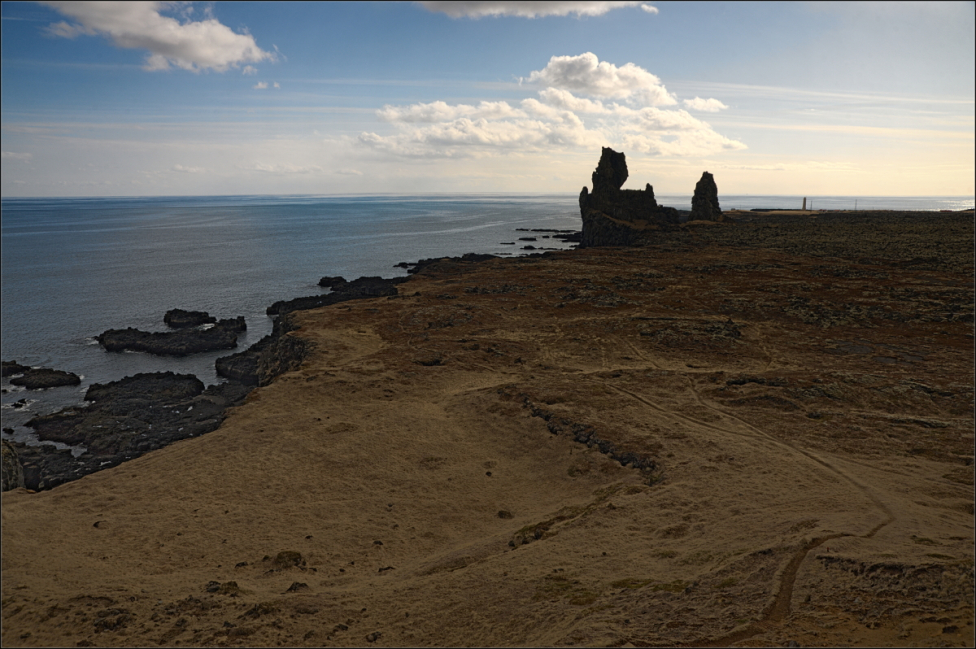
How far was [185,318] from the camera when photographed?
49.9 m

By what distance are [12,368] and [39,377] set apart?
148 inches

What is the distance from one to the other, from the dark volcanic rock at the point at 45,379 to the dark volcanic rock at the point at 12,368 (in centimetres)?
84

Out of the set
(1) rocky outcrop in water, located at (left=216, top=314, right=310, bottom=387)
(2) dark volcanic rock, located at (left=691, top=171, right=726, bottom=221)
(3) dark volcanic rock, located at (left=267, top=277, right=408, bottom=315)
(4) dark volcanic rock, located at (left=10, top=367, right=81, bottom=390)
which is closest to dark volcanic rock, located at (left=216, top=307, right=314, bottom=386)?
(1) rocky outcrop in water, located at (left=216, top=314, right=310, bottom=387)

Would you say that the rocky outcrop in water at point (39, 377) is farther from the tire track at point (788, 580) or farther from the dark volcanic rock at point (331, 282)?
the tire track at point (788, 580)

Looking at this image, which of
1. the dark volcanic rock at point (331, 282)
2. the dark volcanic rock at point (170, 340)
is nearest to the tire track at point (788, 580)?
the dark volcanic rock at point (170, 340)

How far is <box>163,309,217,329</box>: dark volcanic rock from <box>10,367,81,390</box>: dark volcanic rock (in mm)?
13062

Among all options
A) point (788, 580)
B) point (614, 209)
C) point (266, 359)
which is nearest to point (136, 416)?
point (266, 359)

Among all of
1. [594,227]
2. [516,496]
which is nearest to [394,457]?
[516,496]

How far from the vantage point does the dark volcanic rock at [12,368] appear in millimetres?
36406

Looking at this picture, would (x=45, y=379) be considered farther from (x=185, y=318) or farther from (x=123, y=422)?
(x=185, y=318)

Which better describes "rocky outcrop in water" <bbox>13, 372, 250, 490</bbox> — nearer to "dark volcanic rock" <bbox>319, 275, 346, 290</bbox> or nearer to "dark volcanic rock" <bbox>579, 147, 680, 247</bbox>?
"dark volcanic rock" <bbox>319, 275, 346, 290</bbox>

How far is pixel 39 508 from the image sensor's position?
15.7 m

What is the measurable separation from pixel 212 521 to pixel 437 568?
6865mm

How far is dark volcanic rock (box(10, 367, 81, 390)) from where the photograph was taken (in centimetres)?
3444
